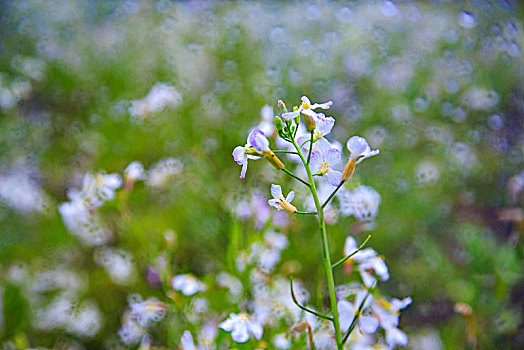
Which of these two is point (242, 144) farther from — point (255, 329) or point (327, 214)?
point (255, 329)

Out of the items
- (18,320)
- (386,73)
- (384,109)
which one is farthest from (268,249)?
(386,73)

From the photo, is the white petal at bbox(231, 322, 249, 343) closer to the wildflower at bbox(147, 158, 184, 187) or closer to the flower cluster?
the flower cluster

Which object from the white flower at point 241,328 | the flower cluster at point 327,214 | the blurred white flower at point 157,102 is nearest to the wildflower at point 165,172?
the blurred white flower at point 157,102

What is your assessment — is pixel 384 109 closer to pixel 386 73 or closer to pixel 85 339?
pixel 386 73

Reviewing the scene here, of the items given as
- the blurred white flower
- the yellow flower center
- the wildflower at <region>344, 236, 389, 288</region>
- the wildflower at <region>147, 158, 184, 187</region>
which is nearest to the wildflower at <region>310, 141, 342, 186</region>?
the yellow flower center

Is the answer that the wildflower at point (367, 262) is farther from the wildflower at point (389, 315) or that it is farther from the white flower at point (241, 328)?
the white flower at point (241, 328)

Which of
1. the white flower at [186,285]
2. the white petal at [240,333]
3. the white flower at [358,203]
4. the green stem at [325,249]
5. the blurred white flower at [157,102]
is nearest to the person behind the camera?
the green stem at [325,249]

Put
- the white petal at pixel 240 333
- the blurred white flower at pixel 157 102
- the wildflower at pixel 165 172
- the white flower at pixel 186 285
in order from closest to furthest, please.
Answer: the white petal at pixel 240 333, the white flower at pixel 186 285, the wildflower at pixel 165 172, the blurred white flower at pixel 157 102
